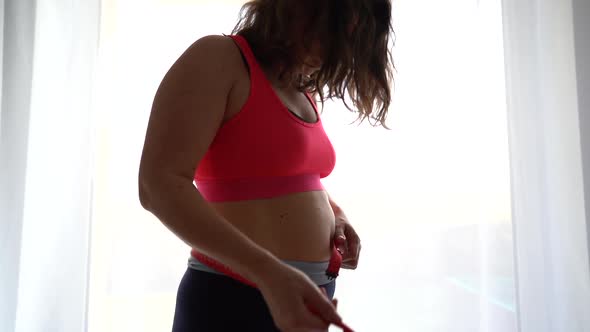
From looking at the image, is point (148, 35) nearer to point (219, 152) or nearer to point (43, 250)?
point (43, 250)

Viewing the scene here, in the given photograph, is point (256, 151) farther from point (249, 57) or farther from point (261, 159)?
point (249, 57)

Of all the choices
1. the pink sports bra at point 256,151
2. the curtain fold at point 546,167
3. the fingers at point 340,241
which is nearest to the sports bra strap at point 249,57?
the pink sports bra at point 256,151

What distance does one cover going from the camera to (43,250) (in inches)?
47.2

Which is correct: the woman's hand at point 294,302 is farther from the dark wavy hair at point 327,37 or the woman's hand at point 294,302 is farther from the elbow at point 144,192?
the dark wavy hair at point 327,37

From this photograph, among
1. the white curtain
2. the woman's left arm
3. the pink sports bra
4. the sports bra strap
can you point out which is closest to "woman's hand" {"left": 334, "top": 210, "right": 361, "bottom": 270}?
the woman's left arm

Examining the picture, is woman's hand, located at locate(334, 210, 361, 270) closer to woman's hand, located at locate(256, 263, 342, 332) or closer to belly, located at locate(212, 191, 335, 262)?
belly, located at locate(212, 191, 335, 262)

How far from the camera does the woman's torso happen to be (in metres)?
0.54

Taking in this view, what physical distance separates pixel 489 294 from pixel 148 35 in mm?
1376

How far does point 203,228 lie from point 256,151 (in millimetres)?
145

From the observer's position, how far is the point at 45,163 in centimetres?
121

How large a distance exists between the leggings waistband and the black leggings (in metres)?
0.02

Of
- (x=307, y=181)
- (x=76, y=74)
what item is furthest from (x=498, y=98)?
(x=76, y=74)

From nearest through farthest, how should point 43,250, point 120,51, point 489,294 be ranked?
point 43,250 < point 120,51 < point 489,294

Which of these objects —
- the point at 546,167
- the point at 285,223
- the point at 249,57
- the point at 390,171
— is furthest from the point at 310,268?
the point at 546,167
